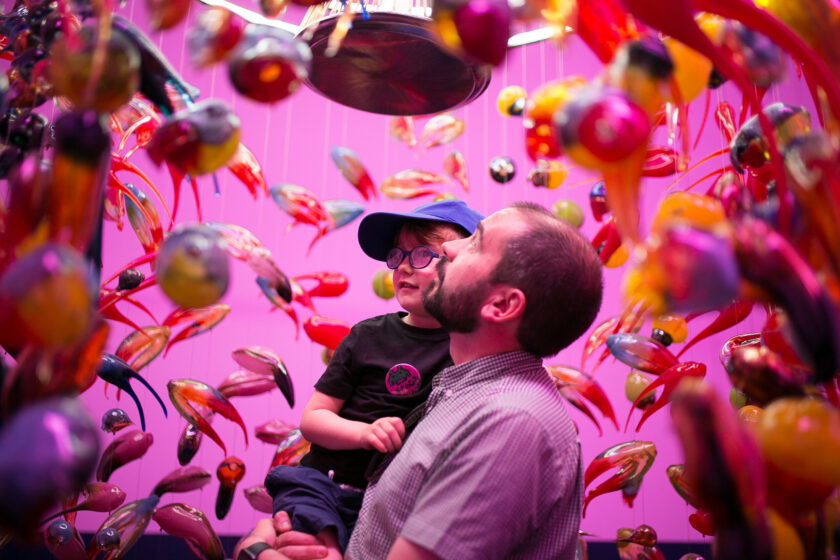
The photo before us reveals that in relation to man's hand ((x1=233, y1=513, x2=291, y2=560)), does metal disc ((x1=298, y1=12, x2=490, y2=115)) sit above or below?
above

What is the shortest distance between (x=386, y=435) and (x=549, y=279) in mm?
388

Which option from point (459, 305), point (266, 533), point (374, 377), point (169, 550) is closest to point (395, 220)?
point (374, 377)

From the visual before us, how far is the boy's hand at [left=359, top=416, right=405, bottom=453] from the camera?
117 cm

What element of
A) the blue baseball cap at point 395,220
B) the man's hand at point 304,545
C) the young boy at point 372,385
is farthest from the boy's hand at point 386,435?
the blue baseball cap at point 395,220

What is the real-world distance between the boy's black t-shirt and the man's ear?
378 millimetres

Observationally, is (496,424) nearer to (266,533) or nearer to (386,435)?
(386,435)

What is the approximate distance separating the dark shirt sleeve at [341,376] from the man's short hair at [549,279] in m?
0.53

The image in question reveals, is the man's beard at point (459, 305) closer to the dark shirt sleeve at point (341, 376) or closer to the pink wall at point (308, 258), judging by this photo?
the dark shirt sleeve at point (341, 376)

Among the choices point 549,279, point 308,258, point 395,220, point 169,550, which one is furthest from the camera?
point 308,258

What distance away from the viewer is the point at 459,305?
1.11 m

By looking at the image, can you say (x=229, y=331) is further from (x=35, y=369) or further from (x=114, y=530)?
(x=35, y=369)

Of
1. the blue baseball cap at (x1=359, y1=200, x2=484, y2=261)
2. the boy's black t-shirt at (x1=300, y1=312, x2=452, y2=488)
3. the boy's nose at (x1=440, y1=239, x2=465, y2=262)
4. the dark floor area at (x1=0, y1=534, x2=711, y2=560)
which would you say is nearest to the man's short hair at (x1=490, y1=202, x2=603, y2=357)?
the boy's nose at (x1=440, y1=239, x2=465, y2=262)

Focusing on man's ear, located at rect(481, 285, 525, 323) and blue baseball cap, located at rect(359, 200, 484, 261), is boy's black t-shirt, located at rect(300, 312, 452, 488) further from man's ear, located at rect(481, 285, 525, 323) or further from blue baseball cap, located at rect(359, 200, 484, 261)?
man's ear, located at rect(481, 285, 525, 323)

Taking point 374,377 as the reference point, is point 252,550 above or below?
below
